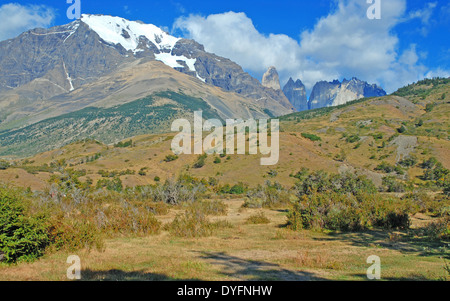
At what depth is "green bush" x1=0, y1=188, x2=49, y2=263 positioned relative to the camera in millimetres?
8798

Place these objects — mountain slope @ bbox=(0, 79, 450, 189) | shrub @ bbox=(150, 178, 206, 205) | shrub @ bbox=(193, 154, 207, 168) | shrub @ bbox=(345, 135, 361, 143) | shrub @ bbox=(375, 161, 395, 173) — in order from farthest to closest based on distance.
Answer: shrub @ bbox=(345, 135, 361, 143) < shrub @ bbox=(193, 154, 207, 168) < shrub @ bbox=(375, 161, 395, 173) < mountain slope @ bbox=(0, 79, 450, 189) < shrub @ bbox=(150, 178, 206, 205)

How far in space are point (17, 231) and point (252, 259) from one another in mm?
6669

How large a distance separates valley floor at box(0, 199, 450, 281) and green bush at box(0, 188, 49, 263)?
16.3 inches

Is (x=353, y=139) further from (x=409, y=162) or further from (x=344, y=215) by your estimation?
(x=344, y=215)

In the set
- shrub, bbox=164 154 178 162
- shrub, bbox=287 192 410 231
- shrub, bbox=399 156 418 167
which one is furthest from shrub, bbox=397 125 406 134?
shrub, bbox=287 192 410 231

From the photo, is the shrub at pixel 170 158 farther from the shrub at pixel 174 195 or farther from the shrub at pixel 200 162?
the shrub at pixel 174 195

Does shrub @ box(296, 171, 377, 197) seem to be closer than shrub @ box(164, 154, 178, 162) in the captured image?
Yes

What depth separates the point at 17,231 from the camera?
9062 millimetres

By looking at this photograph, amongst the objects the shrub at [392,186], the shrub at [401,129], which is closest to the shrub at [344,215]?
the shrub at [392,186]

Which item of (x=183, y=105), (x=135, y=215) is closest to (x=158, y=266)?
(x=135, y=215)

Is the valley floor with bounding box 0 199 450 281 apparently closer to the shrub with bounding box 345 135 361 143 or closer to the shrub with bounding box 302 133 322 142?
the shrub with bounding box 345 135 361 143

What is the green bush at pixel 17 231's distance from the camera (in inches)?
346

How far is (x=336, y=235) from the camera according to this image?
14.3 meters
